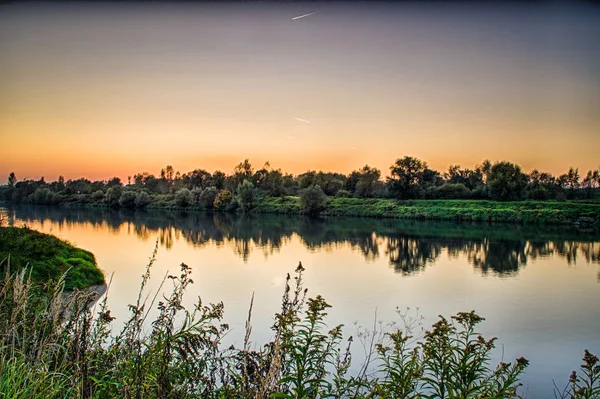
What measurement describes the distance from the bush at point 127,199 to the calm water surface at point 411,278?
184 feet

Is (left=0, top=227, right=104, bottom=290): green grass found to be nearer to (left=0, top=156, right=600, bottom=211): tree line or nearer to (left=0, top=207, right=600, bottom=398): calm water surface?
(left=0, top=207, right=600, bottom=398): calm water surface

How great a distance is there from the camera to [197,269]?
23094mm

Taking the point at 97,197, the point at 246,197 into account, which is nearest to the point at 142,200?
the point at 97,197

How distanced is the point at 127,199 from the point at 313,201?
154 feet

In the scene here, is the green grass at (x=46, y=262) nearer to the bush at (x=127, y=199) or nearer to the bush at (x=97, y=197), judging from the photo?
the bush at (x=127, y=199)

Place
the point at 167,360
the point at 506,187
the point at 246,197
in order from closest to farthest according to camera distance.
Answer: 1. the point at 167,360
2. the point at 506,187
3. the point at 246,197

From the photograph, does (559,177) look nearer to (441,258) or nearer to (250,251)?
(441,258)

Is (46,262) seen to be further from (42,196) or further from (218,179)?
(42,196)

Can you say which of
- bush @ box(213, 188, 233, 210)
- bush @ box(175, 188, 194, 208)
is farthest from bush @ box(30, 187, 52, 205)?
bush @ box(213, 188, 233, 210)

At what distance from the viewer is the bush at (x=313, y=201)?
236 feet

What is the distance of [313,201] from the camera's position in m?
71.6

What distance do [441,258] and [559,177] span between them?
2960 inches

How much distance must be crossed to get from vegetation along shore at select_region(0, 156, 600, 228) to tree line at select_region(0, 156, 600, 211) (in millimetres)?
173

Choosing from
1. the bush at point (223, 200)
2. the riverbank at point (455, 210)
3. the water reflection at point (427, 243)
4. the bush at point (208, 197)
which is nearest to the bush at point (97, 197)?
the bush at point (208, 197)
